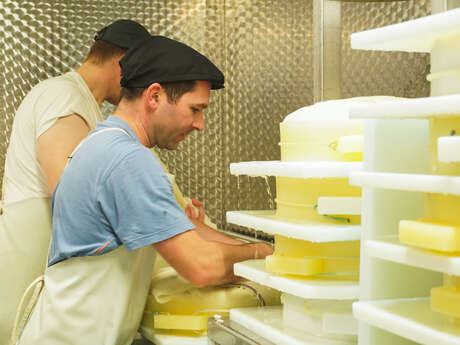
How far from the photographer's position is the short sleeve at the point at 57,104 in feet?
6.27

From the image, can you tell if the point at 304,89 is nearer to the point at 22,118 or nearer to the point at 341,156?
the point at 22,118

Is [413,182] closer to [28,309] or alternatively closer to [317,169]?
[317,169]

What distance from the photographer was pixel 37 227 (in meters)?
1.95

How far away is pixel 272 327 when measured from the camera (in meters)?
1.12

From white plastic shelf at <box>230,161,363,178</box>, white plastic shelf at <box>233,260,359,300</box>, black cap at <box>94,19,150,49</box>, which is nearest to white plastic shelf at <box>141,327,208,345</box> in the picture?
white plastic shelf at <box>233,260,359,300</box>

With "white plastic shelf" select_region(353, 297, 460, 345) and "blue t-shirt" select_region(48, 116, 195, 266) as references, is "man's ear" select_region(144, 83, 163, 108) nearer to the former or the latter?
"blue t-shirt" select_region(48, 116, 195, 266)

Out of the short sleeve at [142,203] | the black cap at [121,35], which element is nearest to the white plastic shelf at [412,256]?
the short sleeve at [142,203]

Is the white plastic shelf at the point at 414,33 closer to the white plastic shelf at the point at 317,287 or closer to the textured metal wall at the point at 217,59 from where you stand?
the white plastic shelf at the point at 317,287

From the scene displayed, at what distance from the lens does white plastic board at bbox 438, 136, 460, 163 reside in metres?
0.68

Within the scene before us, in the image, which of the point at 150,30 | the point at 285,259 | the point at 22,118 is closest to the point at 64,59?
the point at 150,30

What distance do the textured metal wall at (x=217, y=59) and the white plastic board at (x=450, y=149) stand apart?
171 centimetres

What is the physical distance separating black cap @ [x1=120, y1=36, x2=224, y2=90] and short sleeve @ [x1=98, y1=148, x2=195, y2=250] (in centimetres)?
24

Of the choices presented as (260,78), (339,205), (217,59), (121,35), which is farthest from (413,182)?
(217,59)

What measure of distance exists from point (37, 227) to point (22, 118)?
34cm
